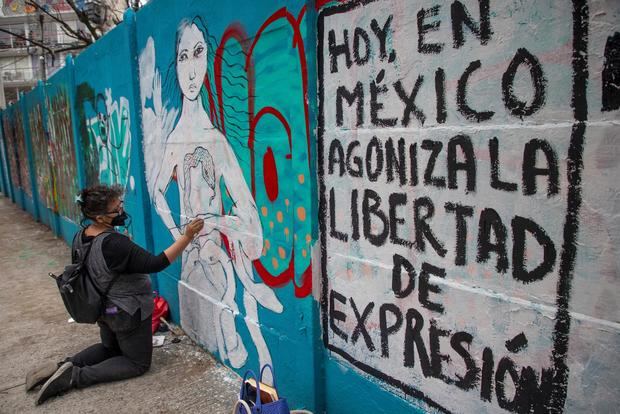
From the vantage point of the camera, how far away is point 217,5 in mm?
3066

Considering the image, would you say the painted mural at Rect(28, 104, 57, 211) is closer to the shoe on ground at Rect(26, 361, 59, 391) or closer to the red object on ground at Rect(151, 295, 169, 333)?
the red object on ground at Rect(151, 295, 169, 333)

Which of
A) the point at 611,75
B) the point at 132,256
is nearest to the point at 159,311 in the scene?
the point at 132,256

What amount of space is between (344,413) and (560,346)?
4.22ft

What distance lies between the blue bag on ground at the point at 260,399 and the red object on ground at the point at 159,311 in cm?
203

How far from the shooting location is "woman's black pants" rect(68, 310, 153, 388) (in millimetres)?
3356

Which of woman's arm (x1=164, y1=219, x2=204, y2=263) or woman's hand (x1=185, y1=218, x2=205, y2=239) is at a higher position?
woman's hand (x1=185, y1=218, x2=205, y2=239)

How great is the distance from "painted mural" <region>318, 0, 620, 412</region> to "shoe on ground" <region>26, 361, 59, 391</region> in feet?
7.63

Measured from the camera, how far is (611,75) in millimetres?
1306

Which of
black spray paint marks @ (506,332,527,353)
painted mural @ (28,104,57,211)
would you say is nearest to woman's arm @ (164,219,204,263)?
black spray paint marks @ (506,332,527,353)

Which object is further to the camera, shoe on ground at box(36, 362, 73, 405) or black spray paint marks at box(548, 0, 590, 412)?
shoe on ground at box(36, 362, 73, 405)

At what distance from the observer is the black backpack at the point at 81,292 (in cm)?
326

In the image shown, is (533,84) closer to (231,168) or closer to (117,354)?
(231,168)

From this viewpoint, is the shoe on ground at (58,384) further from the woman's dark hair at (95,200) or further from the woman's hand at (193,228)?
the woman's hand at (193,228)

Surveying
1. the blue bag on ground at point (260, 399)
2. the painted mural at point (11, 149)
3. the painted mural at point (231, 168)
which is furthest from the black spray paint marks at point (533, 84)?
the painted mural at point (11, 149)
